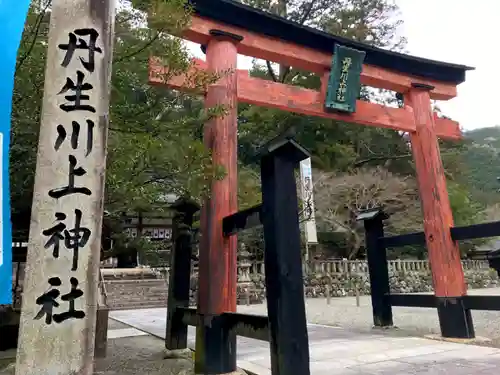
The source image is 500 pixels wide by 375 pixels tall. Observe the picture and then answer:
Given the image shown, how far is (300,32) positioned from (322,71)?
0.74 m

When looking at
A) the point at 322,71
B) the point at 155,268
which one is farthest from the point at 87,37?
the point at 155,268

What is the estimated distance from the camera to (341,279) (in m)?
15.5

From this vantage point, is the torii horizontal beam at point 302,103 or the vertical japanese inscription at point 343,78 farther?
the vertical japanese inscription at point 343,78

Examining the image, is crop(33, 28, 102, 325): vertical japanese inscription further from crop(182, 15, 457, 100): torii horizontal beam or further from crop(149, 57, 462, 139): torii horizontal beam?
crop(182, 15, 457, 100): torii horizontal beam

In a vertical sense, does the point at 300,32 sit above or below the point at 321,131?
below

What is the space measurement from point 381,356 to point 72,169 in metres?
3.86

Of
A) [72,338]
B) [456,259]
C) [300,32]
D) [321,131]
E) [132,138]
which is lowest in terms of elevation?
[72,338]

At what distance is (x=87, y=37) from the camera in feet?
8.24

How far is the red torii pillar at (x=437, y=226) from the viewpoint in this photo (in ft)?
18.7

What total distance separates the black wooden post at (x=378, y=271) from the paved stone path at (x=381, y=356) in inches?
29.5

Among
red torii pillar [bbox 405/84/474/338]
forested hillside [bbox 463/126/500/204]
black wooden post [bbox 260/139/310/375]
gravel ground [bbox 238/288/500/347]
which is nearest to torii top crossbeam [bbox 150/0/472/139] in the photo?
red torii pillar [bbox 405/84/474/338]

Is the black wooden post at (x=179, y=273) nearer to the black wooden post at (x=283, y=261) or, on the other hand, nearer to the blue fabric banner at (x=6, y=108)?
the black wooden post at (x=283, y=261)

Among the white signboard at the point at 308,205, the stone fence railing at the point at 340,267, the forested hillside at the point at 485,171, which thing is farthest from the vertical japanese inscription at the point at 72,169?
the forested hillside at the point at 485,171

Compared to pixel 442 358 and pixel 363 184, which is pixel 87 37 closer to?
pixel 442 358
